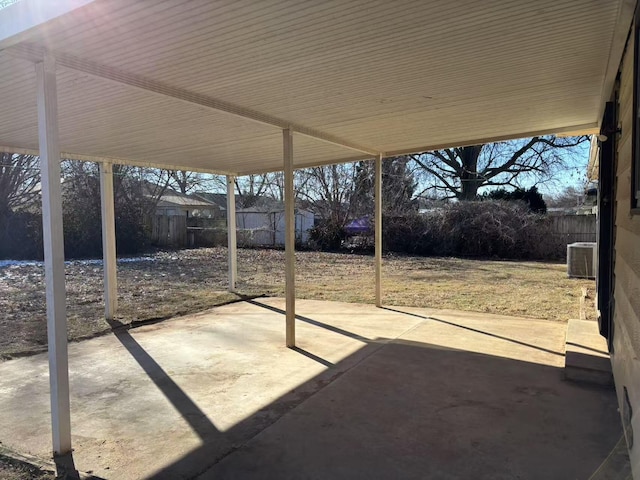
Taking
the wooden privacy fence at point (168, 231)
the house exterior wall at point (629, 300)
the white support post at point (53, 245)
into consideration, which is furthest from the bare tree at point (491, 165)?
the white support post at point (53, 245)

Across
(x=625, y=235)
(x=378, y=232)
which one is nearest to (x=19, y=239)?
(x=378, y=232)

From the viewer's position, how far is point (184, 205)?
86.4 ft

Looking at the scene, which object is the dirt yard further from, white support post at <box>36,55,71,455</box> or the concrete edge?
white support post at <box>36,55,71,455</box>

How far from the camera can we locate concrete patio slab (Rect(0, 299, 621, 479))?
2.53m

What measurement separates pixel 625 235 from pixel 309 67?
2345mm

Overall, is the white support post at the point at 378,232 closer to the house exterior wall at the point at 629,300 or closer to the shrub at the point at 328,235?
the house exterior wall at the point at 629,300

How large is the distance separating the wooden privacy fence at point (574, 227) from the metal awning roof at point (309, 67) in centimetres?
Answer: 1087

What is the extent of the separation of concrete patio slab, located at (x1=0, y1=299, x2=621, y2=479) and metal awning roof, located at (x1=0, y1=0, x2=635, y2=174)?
234 centimetres

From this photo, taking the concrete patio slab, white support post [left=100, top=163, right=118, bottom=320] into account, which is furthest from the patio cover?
white support post [left=100, top=163, right=118, bottom=320]

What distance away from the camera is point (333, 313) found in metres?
6.66

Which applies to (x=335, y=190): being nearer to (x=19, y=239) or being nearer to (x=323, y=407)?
(x=19, y=239)

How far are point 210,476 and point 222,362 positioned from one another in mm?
2011

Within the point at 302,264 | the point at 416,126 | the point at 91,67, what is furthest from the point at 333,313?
the point at 302,264

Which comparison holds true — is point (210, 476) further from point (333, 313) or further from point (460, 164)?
point (460, 164)
